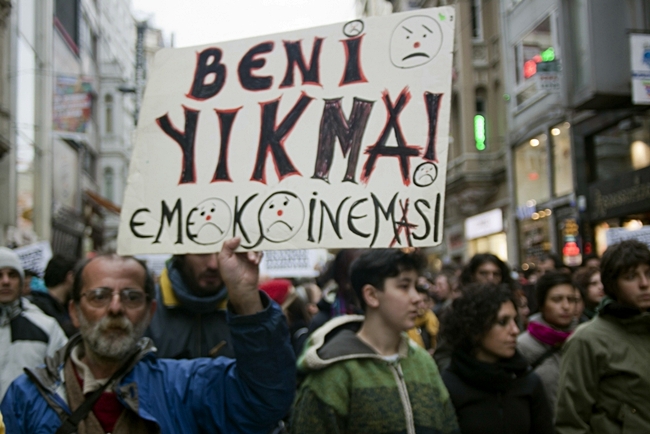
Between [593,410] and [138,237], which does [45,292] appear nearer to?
[138,237]

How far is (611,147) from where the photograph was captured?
1505cm

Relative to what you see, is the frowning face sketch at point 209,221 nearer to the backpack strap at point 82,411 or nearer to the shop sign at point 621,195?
the backpack strap at point 82,411

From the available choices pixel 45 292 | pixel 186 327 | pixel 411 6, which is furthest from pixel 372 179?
pixel 411 6

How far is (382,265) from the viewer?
3.30 metres

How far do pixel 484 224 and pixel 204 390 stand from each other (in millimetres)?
20968

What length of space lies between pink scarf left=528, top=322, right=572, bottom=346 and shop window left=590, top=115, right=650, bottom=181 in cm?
1027

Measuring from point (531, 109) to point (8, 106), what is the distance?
13.9m

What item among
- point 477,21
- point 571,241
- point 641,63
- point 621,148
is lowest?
point 571,241

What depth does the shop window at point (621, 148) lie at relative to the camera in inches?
538

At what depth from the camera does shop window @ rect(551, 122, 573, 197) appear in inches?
660

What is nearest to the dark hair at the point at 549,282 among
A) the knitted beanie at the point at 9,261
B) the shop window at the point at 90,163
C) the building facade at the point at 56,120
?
the knitted beanie at the point at 9,261

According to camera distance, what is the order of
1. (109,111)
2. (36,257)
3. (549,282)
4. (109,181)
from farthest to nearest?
(109,181)
(109,111)
(36,257)
(549,282)

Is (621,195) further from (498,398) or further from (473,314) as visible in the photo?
(498,398)

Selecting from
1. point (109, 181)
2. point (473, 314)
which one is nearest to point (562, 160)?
point (473, 314)
